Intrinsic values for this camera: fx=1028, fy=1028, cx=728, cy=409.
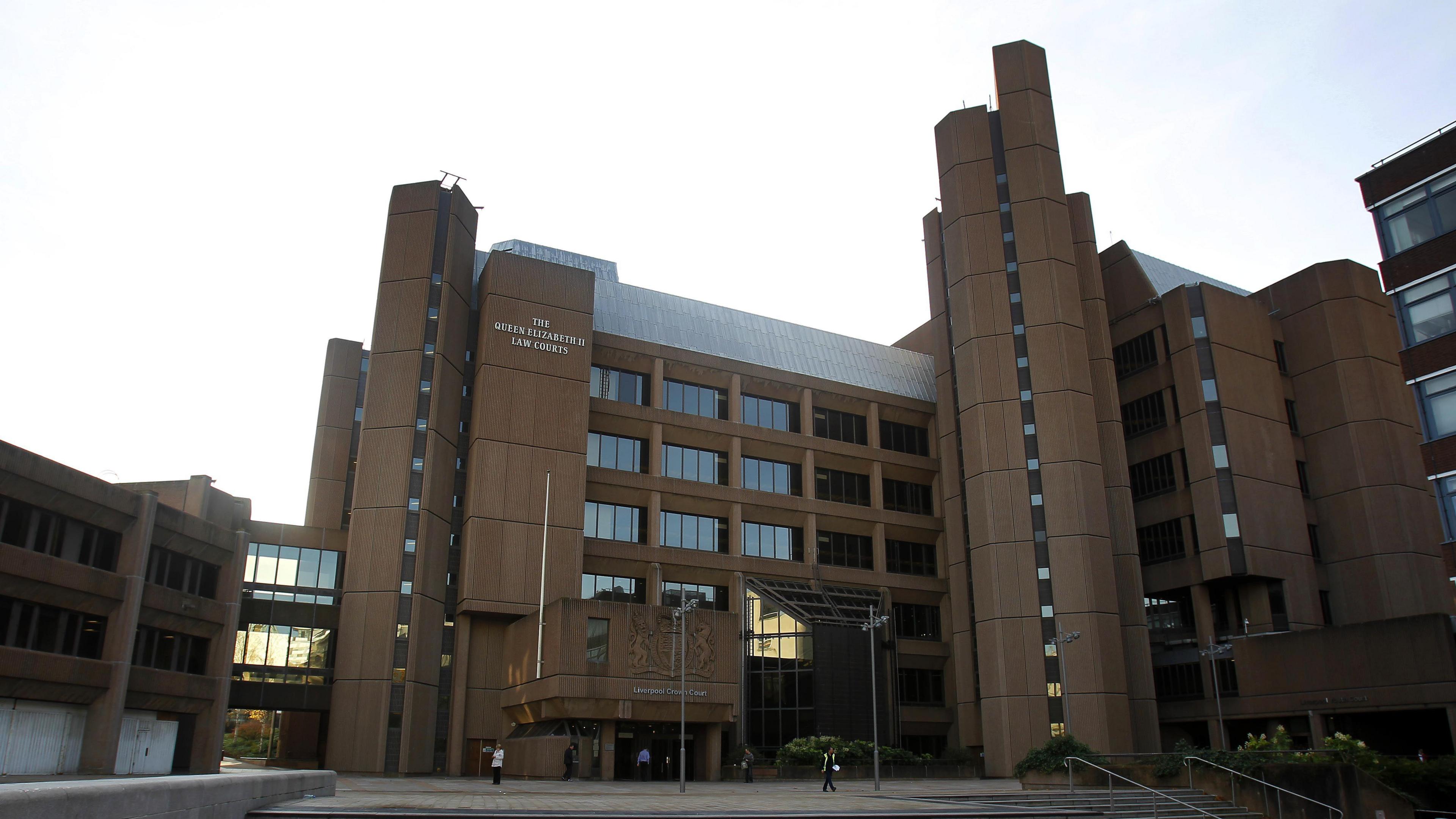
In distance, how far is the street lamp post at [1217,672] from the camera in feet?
173

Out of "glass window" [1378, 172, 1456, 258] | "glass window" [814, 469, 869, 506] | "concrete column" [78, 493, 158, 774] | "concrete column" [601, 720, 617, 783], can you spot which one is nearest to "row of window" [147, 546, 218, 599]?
"concrete column" [78, 493, 158, 774]

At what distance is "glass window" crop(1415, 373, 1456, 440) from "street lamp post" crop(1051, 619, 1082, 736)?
15.7 metres

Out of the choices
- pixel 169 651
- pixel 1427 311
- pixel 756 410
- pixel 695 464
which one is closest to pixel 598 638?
pixel 695 464

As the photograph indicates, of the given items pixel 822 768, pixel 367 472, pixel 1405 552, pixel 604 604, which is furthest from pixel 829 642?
pixel 1405 552

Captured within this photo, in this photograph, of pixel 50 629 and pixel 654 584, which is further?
pixel 654 584

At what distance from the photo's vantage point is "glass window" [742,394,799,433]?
211 feet

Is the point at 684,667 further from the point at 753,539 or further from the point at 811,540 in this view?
the point at 811,540

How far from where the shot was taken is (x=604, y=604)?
46062 mm

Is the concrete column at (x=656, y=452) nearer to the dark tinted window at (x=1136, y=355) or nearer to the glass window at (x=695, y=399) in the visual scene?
the glass window at (x=695, y=399)

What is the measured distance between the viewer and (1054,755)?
36.3 metres

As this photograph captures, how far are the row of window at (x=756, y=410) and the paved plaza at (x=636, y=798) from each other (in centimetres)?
2471

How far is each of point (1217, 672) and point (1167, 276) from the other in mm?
27412

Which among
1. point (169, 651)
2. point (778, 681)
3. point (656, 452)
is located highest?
point (656, 452)

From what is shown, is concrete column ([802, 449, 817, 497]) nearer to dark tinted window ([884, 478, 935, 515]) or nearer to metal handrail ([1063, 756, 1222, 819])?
dark tinted window ([884, 478, 935, 515])
